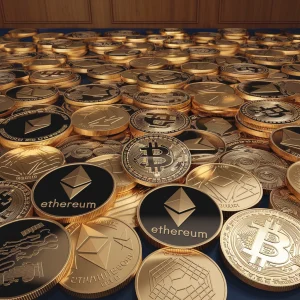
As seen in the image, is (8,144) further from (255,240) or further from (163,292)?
(255,240)

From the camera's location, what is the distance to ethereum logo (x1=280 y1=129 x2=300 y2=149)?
1.35m

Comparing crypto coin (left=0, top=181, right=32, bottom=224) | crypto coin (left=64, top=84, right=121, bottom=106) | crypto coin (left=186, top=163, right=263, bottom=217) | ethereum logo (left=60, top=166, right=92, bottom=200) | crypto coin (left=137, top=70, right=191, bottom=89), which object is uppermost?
crypto coin (left=137, top=70, right=191, bottom=89)

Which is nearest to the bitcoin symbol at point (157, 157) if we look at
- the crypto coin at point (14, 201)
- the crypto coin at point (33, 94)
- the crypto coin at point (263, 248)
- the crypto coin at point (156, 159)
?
the crypto coin at point (156, 159)

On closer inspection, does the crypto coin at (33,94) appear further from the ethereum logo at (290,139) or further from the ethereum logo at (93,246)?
the ethereum logo at (290,139)

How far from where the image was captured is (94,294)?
80cm

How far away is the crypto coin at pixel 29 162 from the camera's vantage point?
4.00ft

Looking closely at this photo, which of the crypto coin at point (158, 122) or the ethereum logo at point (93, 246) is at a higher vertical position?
the crypto coin at point (158, 122)

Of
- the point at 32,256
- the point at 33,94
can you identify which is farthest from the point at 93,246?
the point at 33,94

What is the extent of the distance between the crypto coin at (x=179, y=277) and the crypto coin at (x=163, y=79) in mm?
1255

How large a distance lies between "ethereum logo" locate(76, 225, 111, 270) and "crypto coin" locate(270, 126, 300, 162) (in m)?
0.85

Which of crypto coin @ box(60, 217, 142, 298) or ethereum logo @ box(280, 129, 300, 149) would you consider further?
ethereum logo @ box(280, 129, 300, 149)

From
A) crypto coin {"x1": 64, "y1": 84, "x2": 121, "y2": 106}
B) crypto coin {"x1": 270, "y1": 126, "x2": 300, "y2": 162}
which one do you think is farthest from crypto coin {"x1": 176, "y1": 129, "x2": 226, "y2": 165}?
crypto coin {"x1": 64, "y1": 84, "x2": 121, "y2": 106}

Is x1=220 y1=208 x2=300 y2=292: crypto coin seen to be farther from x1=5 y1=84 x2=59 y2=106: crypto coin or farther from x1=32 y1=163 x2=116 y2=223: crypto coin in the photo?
x1=5 y1=84 x2=59 y2=106: crypto coin

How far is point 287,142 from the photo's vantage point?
4.47ft
